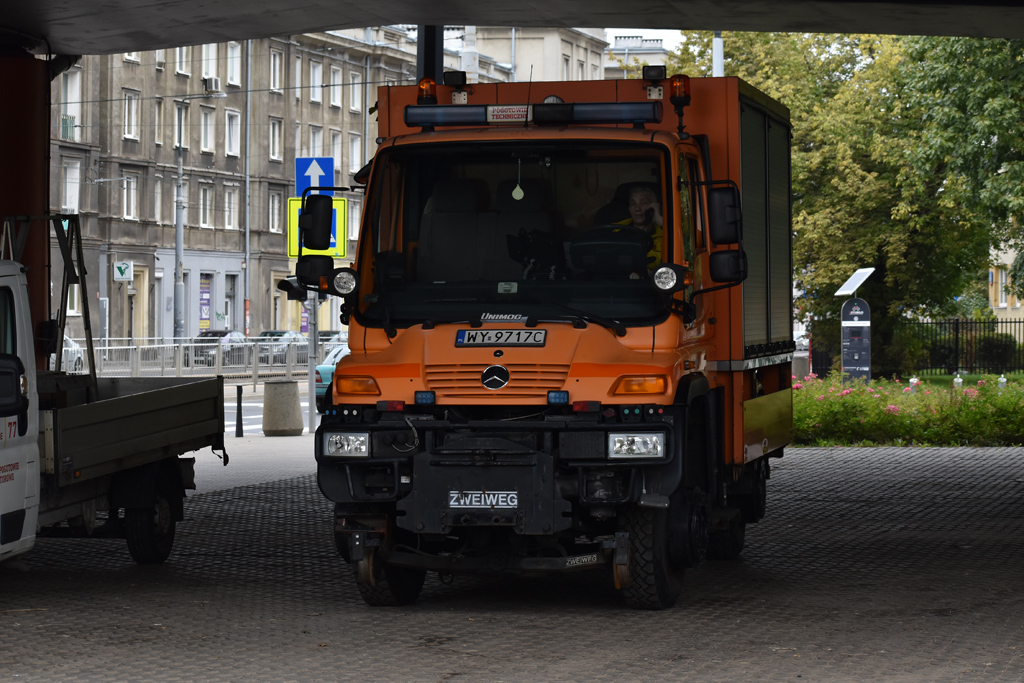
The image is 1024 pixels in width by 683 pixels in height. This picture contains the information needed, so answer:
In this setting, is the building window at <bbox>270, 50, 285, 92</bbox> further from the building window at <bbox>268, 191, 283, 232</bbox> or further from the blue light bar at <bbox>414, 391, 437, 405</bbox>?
the blue light bar at <bbox>414, 391, 437, 405</bbox>

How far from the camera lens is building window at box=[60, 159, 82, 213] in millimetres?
58469

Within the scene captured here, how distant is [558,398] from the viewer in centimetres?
879

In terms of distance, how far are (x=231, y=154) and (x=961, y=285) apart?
1336 inches

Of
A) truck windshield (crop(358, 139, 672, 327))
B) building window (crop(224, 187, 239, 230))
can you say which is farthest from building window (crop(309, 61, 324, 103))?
truck windshield (crop(358, 139, 672, 327))

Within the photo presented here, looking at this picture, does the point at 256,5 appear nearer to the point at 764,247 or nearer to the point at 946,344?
the point at 764,247

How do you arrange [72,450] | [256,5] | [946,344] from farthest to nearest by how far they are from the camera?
1. [946,344]
2. [256,5]
3. [72,450]

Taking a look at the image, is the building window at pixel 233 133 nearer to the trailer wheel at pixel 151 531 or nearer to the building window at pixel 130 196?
the building window at pixel 130 196

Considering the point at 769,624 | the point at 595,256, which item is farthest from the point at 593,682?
the point at 595,256

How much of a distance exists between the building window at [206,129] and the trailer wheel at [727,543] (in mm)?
57144

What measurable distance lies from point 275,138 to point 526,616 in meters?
64.4

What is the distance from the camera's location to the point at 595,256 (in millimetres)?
9438

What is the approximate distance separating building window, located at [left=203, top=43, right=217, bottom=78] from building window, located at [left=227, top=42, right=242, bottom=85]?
1.12 metres

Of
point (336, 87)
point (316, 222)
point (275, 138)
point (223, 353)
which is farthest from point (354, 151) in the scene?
point (316, 222)

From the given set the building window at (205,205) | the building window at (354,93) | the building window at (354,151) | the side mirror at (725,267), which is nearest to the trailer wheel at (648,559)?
the side mirror at (725,267)
